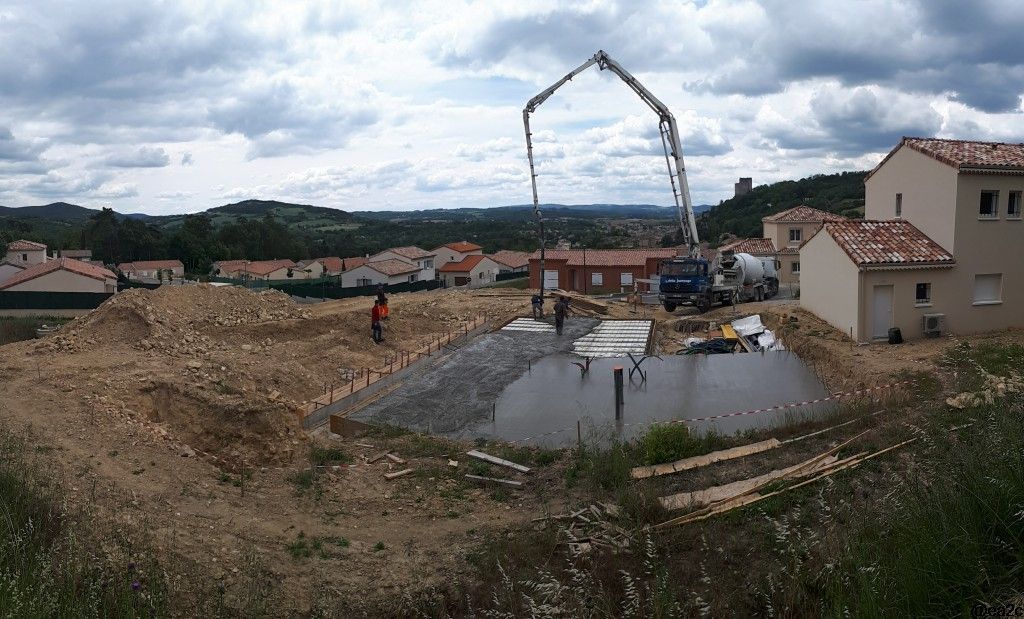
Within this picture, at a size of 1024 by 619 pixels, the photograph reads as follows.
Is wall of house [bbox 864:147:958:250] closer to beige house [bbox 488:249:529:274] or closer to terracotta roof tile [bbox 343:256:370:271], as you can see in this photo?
terracotta roof tile [bbox 343:256:370:271]

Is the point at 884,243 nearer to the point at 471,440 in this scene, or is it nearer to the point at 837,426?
the point at 837,426

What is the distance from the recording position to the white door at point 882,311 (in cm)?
1878

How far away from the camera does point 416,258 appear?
2852 inches

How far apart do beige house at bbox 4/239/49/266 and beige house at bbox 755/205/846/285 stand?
56480 mm

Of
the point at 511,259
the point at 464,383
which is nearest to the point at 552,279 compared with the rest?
the point at 511,259

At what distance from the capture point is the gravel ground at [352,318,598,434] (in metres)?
14.1

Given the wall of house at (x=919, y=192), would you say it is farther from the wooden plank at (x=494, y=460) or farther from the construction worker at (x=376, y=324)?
the construction worker at (x=376, y=324)

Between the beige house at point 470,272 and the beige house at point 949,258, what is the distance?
154ft

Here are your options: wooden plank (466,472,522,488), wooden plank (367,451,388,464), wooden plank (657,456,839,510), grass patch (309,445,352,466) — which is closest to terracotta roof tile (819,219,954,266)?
wooden plank (657,456,839,510)

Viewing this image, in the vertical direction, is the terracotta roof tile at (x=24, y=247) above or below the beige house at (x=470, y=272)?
above

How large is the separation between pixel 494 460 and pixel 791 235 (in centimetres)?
3679

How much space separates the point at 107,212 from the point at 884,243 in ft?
265

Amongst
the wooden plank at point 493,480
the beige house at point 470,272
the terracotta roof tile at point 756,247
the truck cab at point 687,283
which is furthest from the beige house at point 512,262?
the wooden plank at point 493,480

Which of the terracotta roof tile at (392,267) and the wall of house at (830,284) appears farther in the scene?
the terracotta roof tile at (392,267)
